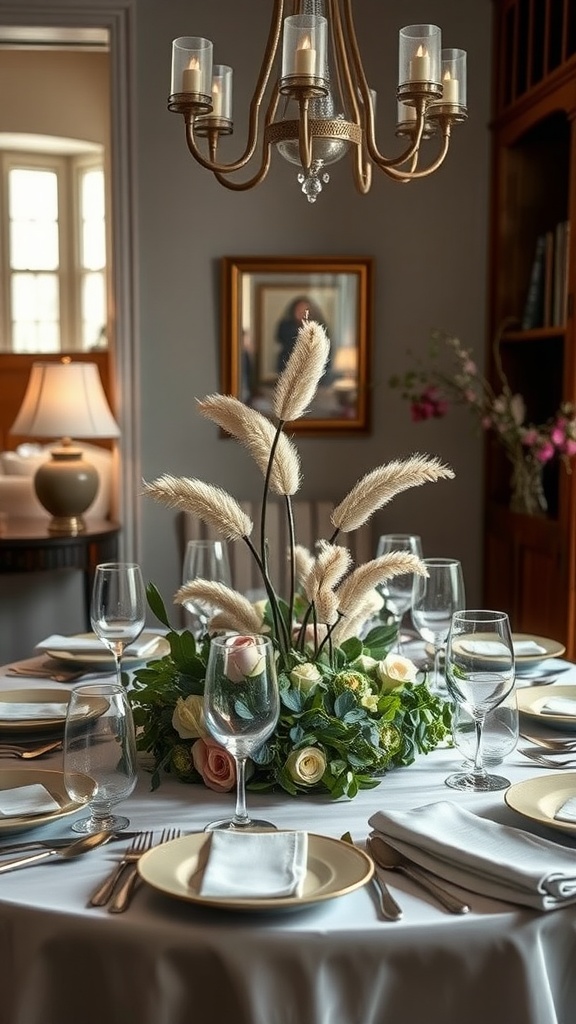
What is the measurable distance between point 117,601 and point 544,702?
2.37ft

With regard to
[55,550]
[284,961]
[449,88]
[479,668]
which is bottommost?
[284,961]

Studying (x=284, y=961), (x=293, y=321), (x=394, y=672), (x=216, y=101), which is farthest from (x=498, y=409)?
(x=284, y=961)

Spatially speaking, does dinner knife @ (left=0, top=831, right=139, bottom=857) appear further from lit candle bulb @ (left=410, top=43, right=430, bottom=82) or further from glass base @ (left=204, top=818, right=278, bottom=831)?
lit candle bulb @ (left=410, top=43, right=430, bottom=82)

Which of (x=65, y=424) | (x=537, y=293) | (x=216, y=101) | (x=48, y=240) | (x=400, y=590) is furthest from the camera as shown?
(x=48, y=240)

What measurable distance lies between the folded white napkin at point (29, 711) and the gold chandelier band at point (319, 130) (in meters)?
1.00

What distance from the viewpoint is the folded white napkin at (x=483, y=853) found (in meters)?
1.21

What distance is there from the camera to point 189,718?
61.9 inches

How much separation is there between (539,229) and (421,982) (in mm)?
3239

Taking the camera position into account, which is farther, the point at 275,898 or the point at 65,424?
the point at 65,424

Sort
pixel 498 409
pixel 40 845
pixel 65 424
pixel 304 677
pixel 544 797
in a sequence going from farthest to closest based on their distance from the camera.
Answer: pixel 65 424 < pixel 498 409 < pixel 304 677 < pixel 544 797 < pixel 40 845

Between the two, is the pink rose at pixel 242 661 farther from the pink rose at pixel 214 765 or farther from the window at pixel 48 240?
the window at pixel 48 240

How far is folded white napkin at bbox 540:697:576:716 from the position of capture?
6.16 feet

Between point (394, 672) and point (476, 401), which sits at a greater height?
point (476, 401)

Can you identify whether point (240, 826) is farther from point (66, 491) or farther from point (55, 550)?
point (66, 491)
